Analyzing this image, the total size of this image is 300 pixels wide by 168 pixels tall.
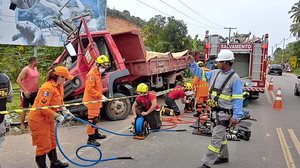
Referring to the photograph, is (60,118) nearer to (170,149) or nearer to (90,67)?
(170,149)

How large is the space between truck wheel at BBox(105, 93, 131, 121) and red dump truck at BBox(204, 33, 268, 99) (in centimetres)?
513

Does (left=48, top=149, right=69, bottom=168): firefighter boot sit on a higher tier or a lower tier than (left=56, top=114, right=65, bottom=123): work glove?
lower

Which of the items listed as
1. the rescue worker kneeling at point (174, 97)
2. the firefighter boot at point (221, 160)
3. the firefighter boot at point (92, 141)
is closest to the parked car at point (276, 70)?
the rescue worker kneeling at point (174, 97)

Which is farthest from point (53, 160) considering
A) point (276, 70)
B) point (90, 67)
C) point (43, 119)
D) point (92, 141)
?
point (276, 70)

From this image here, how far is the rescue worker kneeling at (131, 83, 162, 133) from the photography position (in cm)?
719

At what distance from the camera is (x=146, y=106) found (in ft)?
24.1

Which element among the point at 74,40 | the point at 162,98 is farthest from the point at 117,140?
the point at 162,98

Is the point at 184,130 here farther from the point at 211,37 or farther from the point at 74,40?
the point at 211,37

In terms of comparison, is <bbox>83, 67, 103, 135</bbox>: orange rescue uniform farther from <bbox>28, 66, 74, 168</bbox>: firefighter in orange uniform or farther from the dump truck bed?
the dump truck bed

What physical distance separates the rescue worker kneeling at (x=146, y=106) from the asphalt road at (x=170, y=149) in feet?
1.33

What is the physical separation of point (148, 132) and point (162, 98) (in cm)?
632

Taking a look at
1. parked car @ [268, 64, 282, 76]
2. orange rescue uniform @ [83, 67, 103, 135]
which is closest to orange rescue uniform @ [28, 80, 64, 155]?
orange rescue uniform @ [83, 67, 103, 135]

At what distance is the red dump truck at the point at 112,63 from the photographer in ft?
27.7

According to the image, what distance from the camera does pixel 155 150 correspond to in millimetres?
6094
